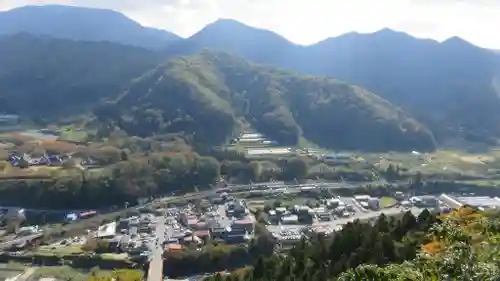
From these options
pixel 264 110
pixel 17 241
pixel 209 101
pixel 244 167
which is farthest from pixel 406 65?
pixel 17 241

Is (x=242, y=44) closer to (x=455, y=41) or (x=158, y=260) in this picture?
(x=455, y=41)

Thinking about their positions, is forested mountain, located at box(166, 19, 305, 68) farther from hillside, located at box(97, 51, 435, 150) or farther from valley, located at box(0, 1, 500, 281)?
hillside, located at box(97, 51, 435, 150)

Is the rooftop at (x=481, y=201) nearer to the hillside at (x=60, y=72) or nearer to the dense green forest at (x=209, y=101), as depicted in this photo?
the dense green forest at (x=209, y=101)

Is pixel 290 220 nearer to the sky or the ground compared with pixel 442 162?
nearer to the ground

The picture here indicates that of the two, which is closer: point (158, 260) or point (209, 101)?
point (158, 260)

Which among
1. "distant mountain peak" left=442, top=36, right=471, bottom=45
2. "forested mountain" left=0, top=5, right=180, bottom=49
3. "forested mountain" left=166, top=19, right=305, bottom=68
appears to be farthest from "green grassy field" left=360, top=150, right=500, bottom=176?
"forested mountain" left=0, top=5, right=180, bottom=49

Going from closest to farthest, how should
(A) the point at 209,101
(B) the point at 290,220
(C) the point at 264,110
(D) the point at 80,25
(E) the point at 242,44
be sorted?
(B) the point at 290,220
(A) the point at 209,101
(C) the point at 264,110
(E) the point at 242,44
(D) the point at 80,25
